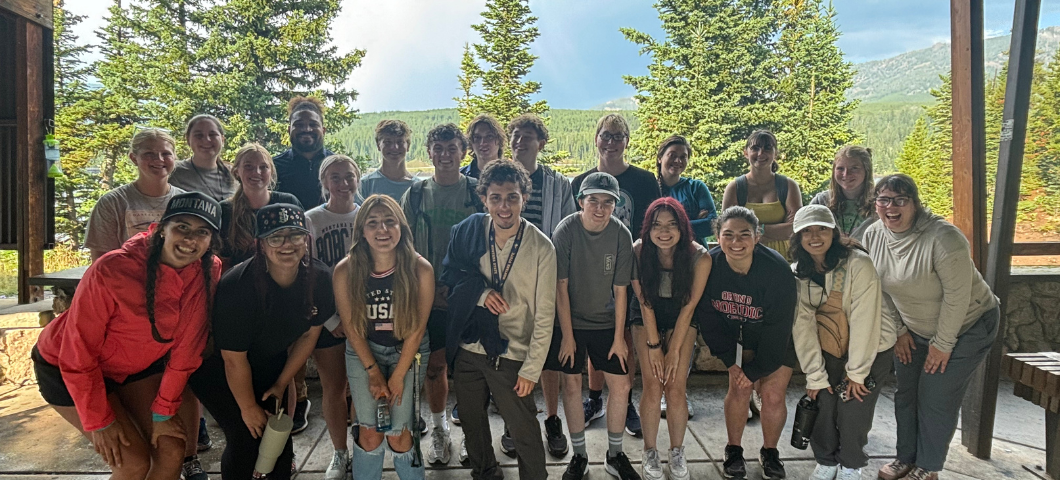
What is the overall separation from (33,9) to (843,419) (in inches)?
275

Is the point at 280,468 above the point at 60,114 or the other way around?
the other way around

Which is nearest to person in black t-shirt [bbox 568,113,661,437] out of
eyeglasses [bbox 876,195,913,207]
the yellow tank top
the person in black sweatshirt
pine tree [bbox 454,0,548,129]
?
the person in black sweatshirt

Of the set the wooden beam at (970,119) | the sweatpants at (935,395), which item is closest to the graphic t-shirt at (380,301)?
the sweatpants at (935,395)

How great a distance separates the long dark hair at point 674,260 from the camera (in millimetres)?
2496

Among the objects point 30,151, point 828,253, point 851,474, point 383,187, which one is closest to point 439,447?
point 383,187

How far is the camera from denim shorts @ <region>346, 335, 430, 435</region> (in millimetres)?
2320

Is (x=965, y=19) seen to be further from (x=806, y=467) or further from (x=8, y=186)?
(x=8, y=186)

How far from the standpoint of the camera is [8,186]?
15.7 ft

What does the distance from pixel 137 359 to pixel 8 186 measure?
4.46m

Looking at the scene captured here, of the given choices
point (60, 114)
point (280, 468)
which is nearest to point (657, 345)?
point (280, 468)

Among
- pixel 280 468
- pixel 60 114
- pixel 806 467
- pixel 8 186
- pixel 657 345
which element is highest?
pixel 60 114

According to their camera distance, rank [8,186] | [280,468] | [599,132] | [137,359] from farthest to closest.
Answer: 1. [8,186]
2. [599,132]
3. [280,468]
4. [137,359]

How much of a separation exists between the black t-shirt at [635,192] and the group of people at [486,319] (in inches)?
21.3

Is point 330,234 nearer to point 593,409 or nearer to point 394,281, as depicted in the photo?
point 394,281
